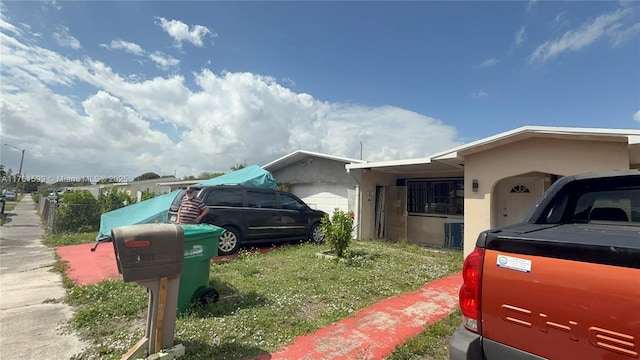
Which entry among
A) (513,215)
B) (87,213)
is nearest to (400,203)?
(513,215)

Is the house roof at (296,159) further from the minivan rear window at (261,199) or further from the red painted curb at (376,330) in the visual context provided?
the red painted curb at (376,330)

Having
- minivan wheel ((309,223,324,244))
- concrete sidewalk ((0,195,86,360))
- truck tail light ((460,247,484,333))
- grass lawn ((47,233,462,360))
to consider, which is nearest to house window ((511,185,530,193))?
grass lawn ((47,233,462,360))

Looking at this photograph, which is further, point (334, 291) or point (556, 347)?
point (334, 291)

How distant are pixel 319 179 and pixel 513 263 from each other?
10382 mm

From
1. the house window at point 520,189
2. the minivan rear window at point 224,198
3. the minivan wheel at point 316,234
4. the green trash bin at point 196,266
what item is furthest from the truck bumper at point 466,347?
the house window at point 520,189

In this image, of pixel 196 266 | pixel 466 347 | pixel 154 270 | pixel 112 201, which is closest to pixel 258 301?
pixel 196 266

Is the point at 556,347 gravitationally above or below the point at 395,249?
above

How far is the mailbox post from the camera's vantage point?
9.03 feet

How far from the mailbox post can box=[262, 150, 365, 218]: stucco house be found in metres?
7.89

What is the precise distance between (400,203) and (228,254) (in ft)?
20.7

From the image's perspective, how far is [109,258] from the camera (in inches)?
298

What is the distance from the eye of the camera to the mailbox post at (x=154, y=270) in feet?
9.03

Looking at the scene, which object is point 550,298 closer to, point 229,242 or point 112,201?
point 229,242

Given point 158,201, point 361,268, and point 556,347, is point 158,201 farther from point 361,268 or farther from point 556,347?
point 556,347
